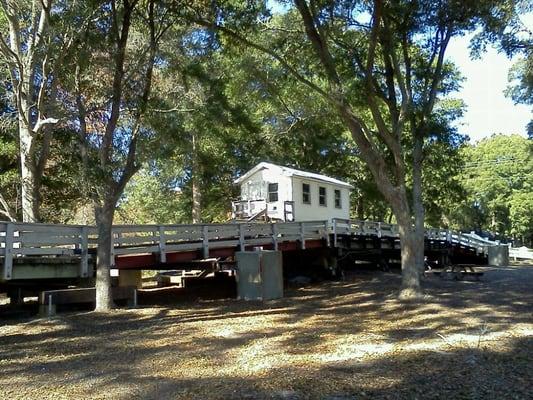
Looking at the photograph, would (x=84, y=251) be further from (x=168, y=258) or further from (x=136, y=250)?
(x=168, y=258)

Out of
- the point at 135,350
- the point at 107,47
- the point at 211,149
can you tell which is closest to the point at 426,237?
the point at 211,149

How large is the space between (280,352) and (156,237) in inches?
320

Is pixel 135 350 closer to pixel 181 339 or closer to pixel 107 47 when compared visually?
pixel 181 339

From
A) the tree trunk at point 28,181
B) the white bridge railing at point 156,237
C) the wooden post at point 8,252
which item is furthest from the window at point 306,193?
the wooden post at point 8,252

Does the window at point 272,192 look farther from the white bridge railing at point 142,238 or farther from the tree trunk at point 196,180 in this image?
the white bridge railing at point 142,238

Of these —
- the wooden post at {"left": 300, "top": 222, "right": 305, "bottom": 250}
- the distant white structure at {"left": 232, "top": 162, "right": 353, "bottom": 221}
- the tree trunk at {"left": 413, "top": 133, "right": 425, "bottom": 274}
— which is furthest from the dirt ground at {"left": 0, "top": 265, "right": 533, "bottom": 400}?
A: the distant white structure at {"left": 232, "top": 162, "right": 353, "bottom": 221}

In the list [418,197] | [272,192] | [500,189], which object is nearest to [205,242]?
[418,197]

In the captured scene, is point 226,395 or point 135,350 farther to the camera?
point 135,350

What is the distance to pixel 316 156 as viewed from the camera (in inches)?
1433

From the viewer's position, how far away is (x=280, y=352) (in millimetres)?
8188

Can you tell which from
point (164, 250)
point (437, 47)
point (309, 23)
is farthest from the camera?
point (437, 47)

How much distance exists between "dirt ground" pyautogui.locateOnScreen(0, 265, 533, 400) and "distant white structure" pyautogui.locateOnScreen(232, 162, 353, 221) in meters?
12.0

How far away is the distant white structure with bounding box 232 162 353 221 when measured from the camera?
2598cm

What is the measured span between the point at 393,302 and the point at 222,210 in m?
24.2
